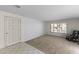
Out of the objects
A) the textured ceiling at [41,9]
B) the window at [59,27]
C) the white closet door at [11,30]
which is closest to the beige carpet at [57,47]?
the white closet door at [11,30]

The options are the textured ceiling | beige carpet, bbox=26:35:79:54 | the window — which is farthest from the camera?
the window

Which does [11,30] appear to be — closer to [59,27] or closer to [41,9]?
[41,9]

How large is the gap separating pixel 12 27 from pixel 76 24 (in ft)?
19.8

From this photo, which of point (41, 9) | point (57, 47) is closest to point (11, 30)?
point (41, 9)

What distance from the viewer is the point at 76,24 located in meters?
7.71

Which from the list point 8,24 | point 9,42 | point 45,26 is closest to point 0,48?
point 9,42

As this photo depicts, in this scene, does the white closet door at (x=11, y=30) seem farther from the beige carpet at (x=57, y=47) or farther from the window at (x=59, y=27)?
the window at (x=59, y=27)

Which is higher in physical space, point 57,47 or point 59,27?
point 59,27

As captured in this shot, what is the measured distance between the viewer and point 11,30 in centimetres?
474

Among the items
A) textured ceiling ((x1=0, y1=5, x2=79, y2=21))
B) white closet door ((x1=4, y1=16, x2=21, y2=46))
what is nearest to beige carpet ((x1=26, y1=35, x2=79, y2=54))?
white closet door ((x1=4, y1=16, x2=21, y2=46))

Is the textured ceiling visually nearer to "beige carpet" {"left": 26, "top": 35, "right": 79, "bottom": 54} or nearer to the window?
"beige carpet" {"left": 26, "top": 35, "right": 79, "bottom": 54}

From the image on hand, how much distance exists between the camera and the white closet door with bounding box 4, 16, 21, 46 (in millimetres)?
4344
